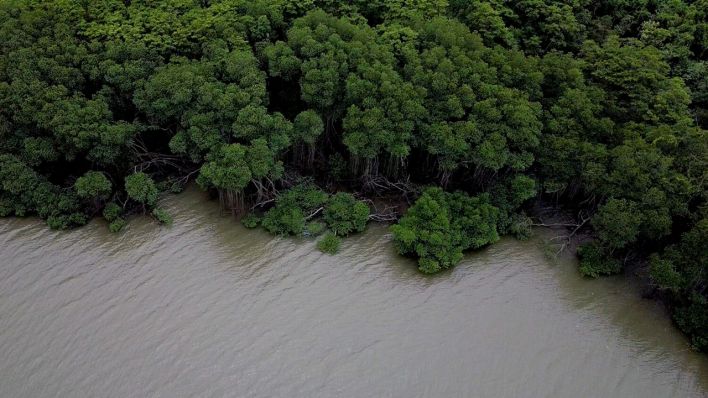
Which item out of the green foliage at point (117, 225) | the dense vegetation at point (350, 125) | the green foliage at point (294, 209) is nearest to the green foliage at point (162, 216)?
the dense vegetation at point (350, 125)

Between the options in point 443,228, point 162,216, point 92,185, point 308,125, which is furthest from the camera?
point 162,216

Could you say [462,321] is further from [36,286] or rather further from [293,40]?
[36,286]

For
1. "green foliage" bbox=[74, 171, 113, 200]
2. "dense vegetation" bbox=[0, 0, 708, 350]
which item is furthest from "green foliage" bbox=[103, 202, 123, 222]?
"green foliage" bbox=[74, 171, 113, 200]

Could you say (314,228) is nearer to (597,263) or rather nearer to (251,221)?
(251,221)

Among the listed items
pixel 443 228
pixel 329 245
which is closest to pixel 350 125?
pixel 329 245

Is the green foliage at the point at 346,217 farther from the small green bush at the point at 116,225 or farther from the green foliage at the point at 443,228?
the small green bush at the point at 116,225

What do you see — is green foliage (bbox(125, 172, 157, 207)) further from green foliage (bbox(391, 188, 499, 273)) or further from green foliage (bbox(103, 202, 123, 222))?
green foliage (bbox(391, 188, 499, 273))
